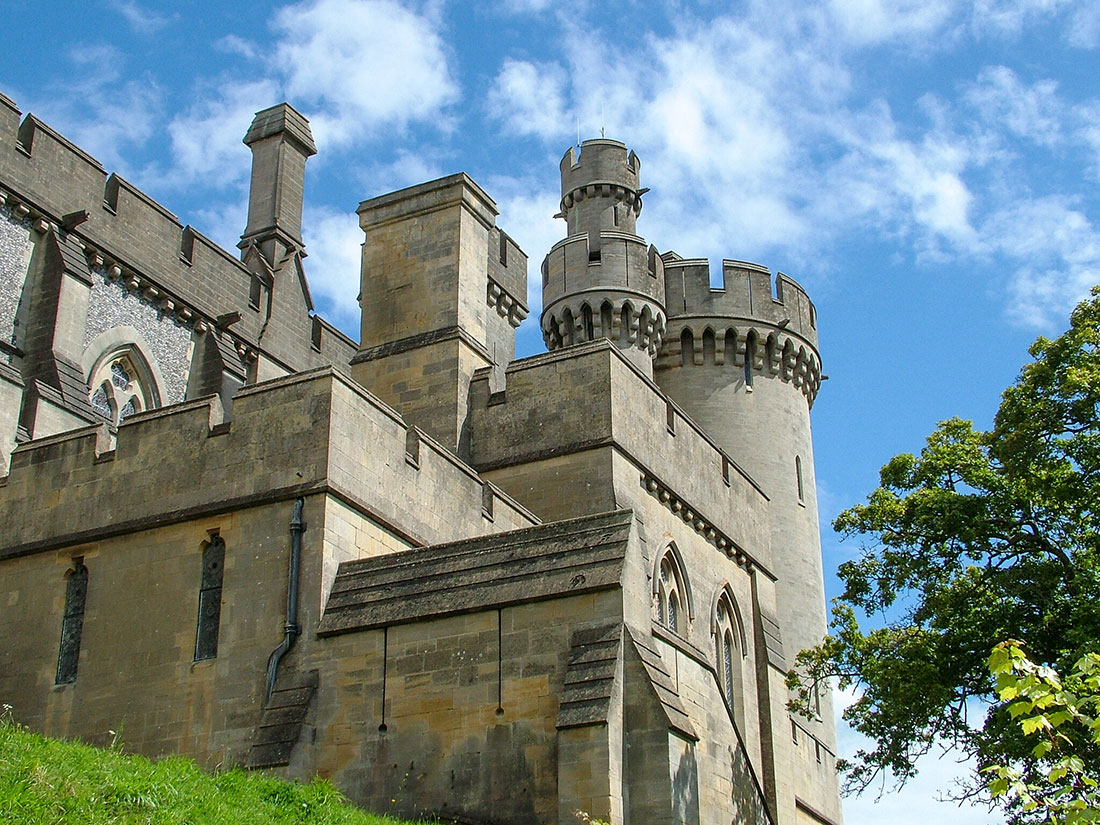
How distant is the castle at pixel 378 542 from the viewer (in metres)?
14.0

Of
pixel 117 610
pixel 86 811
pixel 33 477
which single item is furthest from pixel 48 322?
pixel 86 811

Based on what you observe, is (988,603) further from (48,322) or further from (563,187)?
(563,187)

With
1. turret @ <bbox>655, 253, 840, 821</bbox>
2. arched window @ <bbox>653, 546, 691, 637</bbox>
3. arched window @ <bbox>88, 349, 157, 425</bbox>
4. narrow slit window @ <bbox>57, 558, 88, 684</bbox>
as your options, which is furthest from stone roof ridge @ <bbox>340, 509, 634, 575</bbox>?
turret @ <bbox>655, 253, 840, 821</bbox>

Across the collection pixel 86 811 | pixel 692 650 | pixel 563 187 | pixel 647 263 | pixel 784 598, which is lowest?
pixel 86 811

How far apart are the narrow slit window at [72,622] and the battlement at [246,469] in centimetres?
46

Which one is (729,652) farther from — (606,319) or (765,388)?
(765,388)

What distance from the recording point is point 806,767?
25.6 m

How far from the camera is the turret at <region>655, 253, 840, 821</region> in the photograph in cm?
3064

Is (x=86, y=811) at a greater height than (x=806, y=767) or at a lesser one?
lesser

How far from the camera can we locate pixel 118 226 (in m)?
24.8

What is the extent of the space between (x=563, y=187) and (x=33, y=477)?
1881 cm

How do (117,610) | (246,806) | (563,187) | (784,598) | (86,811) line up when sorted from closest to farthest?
(86,811) < (246,806) < (117,610) < (784,598) < (563,187)

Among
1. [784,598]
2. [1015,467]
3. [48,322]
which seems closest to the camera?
[1015,467]

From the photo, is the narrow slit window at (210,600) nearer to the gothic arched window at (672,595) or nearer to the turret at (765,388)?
the gothic arched window at (672,595)
